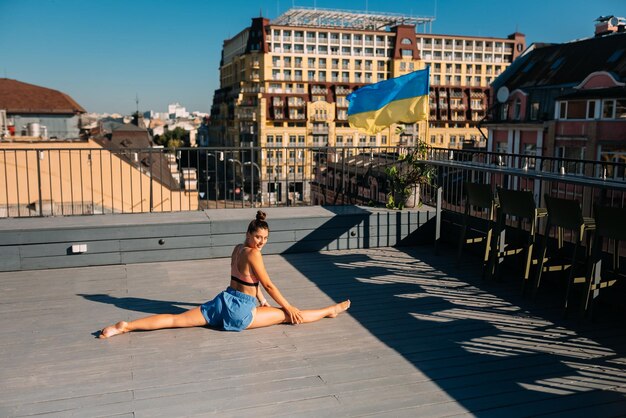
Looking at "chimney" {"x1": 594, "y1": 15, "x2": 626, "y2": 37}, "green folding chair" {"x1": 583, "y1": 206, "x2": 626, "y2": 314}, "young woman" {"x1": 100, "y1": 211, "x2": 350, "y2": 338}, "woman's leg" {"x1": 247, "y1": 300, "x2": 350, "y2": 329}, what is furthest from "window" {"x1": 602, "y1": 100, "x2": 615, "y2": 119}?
"young woman" {"x1": 100, "y1": 211, "x2": 350, "y2": 338}

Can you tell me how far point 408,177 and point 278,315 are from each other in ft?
15.0

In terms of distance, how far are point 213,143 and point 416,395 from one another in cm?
11229

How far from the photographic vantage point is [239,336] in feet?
16.4

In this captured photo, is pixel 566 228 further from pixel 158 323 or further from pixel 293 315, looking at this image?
pixel 158 323

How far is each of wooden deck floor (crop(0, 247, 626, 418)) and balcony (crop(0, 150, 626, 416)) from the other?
16 mm

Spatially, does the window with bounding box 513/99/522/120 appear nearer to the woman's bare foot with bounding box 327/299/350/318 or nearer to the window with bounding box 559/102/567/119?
the window with bounding box 559/102/567/119

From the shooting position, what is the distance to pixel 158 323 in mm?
5031

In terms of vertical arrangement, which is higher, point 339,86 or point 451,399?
point 339,86

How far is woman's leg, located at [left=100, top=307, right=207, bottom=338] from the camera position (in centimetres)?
492

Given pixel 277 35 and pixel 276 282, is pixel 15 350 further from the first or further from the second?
pixel 277 35

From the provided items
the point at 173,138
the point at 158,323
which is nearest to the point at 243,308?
the point at 158,323

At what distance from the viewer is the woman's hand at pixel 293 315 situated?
5.18 meters

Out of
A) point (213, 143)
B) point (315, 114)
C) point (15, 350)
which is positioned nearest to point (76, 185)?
point (15, 350)

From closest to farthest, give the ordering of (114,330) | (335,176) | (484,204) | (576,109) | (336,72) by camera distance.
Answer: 1. (114,330)
2. (484,204)
3. (335,176)
4. (576,109)
5. (336,72)
